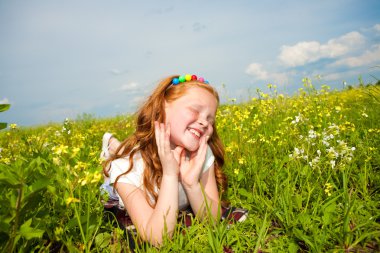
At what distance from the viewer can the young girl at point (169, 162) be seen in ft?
7.62

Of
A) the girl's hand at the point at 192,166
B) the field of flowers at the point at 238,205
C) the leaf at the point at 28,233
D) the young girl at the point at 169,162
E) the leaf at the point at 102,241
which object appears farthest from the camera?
the girl's hand at the point at 192,166

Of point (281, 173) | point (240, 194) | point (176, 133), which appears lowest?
point (240, 194)

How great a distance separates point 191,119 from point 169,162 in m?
0.44

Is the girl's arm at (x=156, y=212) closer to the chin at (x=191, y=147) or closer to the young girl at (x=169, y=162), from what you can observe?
the young girl at (x=169, y=162)

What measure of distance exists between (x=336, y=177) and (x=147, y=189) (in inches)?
59.4

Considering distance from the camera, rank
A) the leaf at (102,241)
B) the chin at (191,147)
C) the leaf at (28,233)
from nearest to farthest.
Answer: the leaf at (28,233) → the leaf at (102,241) → the chin at (191,147)

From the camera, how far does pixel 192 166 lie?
2.62 meters

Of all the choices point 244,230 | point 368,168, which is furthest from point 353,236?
point 368,168

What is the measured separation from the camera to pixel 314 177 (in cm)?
292

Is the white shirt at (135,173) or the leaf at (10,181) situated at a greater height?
the leaf at (10,181)

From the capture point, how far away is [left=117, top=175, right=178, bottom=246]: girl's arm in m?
2.19

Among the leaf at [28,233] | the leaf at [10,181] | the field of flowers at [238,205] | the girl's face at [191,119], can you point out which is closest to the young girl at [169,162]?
the girl's face at [191,119]

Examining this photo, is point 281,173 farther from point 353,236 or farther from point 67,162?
point 67,162

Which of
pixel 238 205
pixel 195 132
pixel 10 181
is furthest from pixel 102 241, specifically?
pixel 238 205
